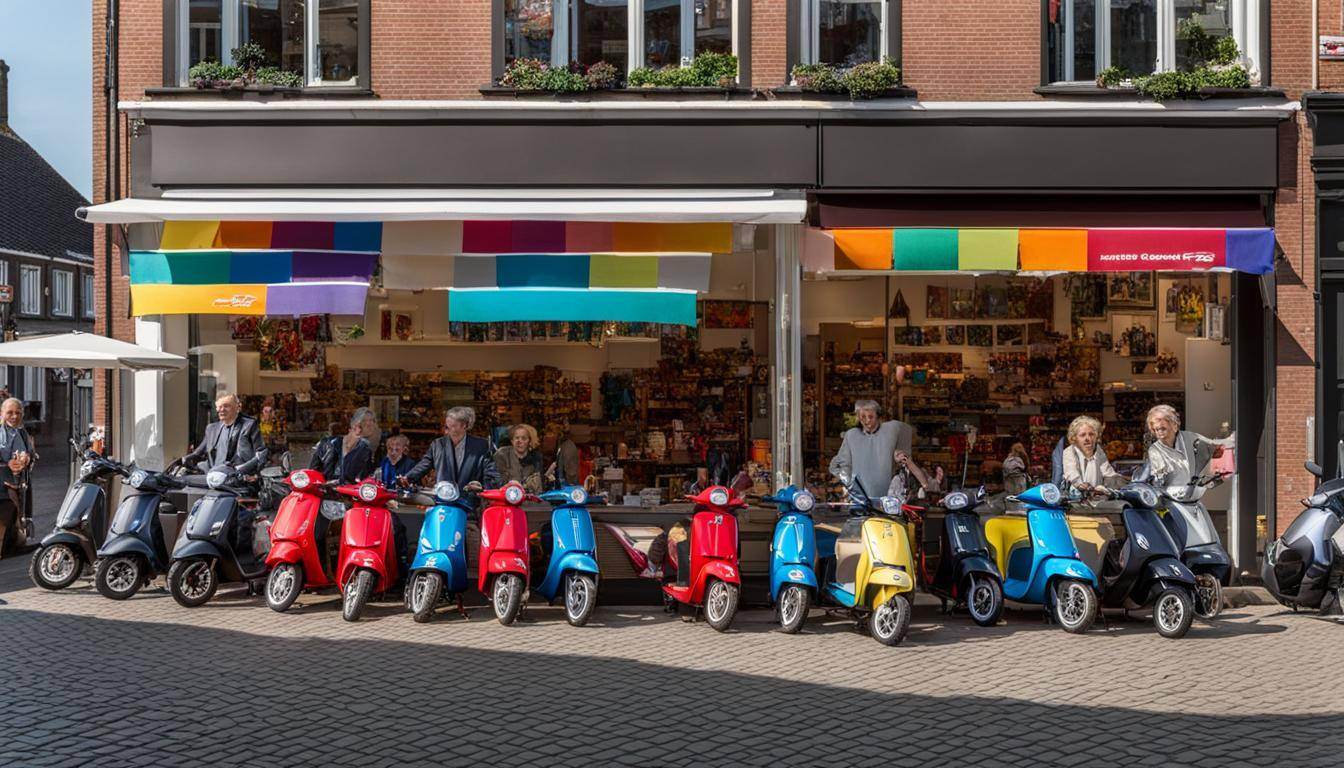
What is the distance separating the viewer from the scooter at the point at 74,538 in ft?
41.3

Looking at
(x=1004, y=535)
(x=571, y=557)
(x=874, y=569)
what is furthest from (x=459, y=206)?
(x=1004, y=535)

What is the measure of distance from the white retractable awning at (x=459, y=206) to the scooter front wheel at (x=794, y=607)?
133 inches

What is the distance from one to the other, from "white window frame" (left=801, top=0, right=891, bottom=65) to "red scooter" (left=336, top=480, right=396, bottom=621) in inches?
228

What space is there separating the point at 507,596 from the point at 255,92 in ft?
18.9

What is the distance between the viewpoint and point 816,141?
13484 mm

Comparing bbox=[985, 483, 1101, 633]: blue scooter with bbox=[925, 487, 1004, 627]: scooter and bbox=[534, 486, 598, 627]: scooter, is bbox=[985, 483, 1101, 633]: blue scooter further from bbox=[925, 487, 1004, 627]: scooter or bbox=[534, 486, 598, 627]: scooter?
bbox=[534, 486, 598, 627]: scooter

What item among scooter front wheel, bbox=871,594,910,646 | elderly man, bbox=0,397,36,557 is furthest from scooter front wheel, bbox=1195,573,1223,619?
elderly man, bbox=0,397,36,557

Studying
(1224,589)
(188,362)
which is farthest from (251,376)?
(1224,589)

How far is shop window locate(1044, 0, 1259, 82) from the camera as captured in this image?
13.8m

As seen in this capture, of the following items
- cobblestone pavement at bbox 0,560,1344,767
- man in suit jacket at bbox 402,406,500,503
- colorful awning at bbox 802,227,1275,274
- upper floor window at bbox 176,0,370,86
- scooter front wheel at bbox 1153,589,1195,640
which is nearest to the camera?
cobblestone pavement at bbox 0,560,1344,767

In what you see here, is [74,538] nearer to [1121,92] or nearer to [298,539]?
[298,539]

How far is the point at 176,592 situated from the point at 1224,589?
29.7ft

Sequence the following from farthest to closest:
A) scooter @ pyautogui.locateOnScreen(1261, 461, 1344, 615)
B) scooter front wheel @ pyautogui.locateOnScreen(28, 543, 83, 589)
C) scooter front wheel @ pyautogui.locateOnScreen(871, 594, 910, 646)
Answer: scooter front wheel @ pyautogui.locateOnScreen(28, 543, 83, 589)
scooter @ pyautogui.locateOnScreen(1261, 461, 1344, 615)
scooter front wheel @ pyautogui.locateOnScreen(871, 594, 910, 646)

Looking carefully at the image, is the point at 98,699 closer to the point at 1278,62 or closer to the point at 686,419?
the point at 686,419
